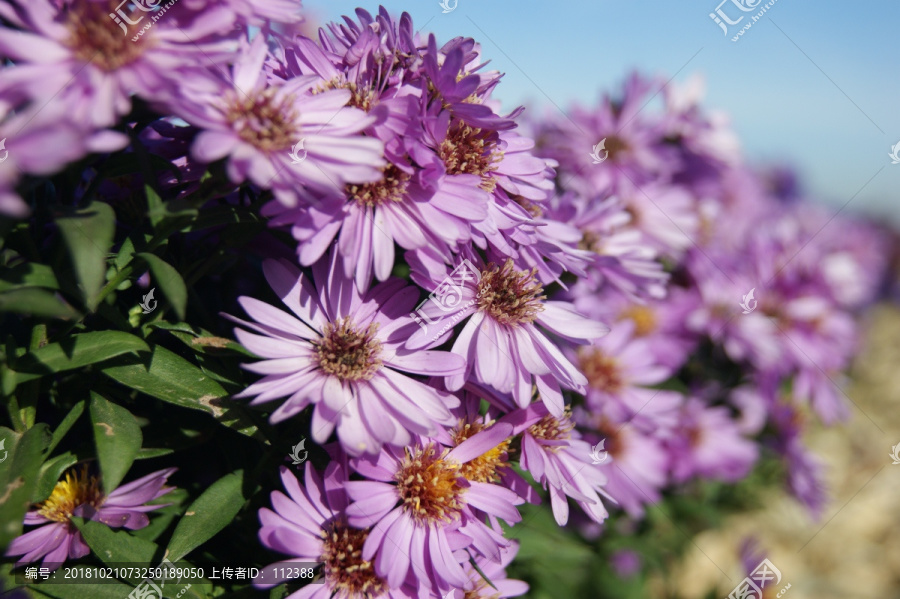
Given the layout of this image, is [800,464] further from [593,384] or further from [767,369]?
[593,384]

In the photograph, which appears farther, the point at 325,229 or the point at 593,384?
the point at 593,384

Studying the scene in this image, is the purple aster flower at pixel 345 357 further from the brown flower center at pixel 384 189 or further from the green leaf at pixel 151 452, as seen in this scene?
the green leaf at pixel 151 452

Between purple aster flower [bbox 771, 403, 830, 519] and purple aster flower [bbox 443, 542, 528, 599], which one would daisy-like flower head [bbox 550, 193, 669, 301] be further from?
purple aster flower [bbox 771, 403, 830, 519]

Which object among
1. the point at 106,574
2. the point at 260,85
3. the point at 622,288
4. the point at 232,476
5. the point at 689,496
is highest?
the point at 260,85

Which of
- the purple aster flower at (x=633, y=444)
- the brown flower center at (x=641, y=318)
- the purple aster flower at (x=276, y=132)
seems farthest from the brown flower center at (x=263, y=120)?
the brown flower center at (x=641, y=318)

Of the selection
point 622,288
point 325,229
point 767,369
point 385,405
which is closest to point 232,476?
point 385,405

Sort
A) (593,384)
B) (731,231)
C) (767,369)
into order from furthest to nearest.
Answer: (731,231) → (767,369) → (593,384)

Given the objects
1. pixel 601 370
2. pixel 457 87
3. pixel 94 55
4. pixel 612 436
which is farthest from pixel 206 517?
pixel 612 436
